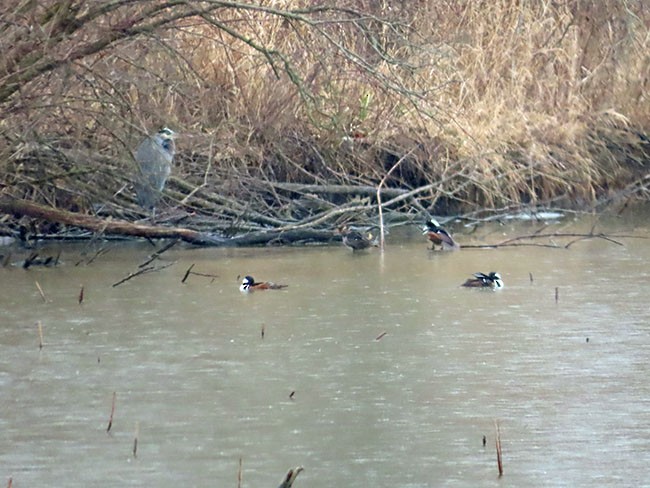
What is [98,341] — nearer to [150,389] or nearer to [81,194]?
[150,389]

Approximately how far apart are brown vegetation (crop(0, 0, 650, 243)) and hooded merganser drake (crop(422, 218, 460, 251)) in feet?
1.54

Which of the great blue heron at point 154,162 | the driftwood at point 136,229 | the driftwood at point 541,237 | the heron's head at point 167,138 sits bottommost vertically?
the driftwood at point 541,237

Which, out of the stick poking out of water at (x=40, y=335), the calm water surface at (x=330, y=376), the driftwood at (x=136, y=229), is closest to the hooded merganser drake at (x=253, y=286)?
the calm water surface at (x=330, y=376)

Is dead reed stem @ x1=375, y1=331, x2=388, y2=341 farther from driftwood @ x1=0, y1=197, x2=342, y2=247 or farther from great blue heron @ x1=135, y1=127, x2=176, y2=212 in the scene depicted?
great blue heron @ x1=135, y1=127, x2=176, y2=212

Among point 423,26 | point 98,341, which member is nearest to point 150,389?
A: point 98,341

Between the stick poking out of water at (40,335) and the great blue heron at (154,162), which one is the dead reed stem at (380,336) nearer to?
the stick poking out of water at (40,335)

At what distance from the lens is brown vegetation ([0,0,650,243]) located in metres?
7.65

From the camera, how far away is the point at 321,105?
927 centimetres

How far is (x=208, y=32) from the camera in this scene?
980 centimetres

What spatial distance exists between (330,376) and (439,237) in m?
3.98

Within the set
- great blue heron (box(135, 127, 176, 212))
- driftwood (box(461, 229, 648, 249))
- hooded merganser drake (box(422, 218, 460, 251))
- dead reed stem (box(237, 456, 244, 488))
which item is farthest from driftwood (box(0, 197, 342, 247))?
dead reed stem (box(237, 456, 244, 488))

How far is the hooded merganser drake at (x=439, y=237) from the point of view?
911 cm

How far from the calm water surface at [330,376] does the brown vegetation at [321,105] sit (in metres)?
0.99

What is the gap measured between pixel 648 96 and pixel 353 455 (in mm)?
9091
